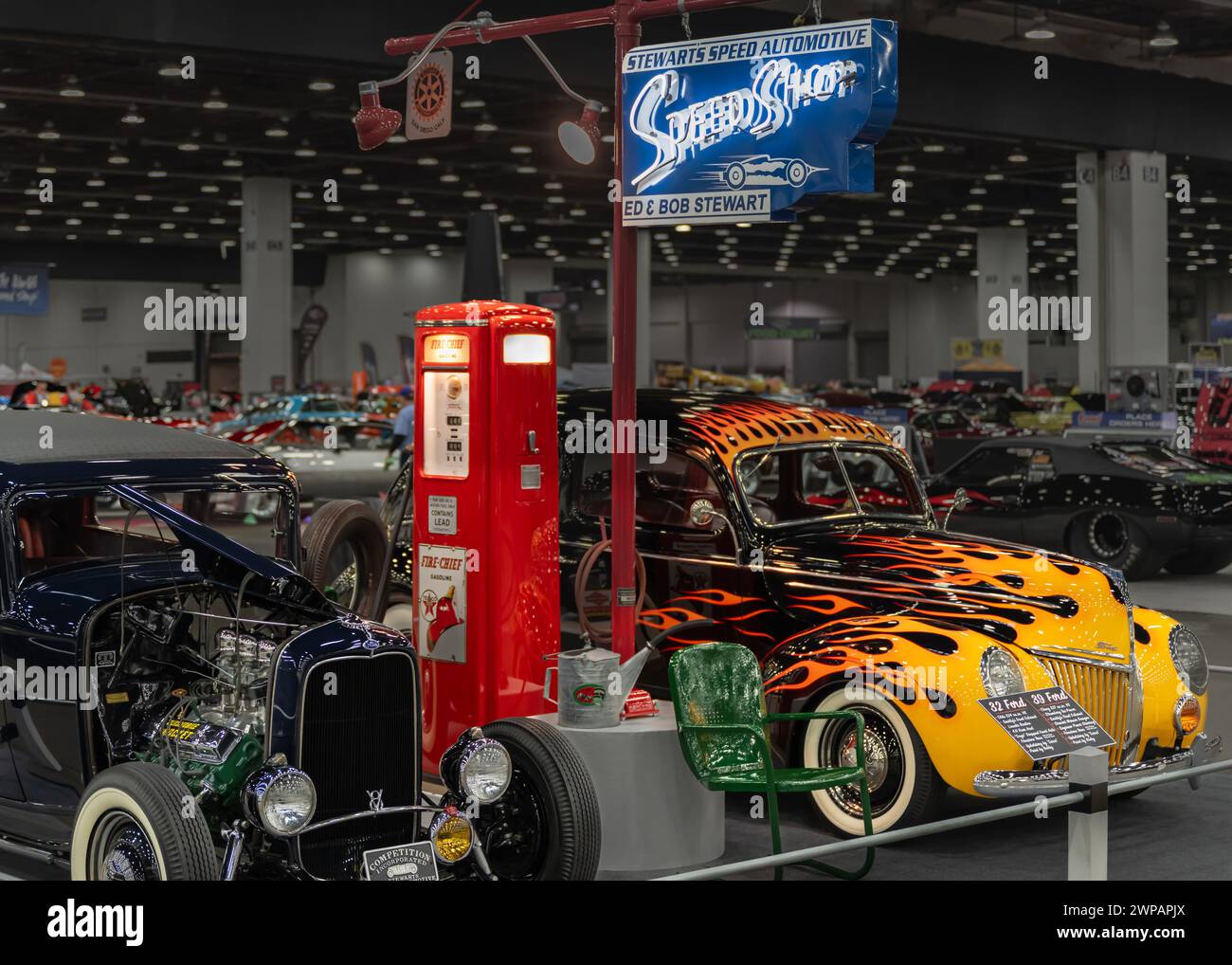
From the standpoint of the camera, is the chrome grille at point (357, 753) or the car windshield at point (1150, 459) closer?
the chrome grille at point (357, 753)

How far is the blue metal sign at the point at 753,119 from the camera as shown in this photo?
6613 mm

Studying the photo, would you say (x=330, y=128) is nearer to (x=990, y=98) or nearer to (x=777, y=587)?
(x=990, y=98)

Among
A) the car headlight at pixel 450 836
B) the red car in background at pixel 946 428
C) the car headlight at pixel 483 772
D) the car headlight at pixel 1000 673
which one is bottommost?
the car headlight at pixel 450 836

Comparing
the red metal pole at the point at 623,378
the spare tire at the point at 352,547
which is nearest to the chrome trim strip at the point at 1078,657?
the red metal pole at the point at 623,378

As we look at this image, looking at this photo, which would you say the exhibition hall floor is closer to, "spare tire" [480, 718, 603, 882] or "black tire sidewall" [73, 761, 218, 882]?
"spare tire" [480, 718, 603, 882]

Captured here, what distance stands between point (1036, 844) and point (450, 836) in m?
2.94

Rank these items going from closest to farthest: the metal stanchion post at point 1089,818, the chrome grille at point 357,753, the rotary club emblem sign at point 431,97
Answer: the metal stanchion post at point 1089,818
the chrome grille at point 357,753
the rotary club emblem sign at point 431,97

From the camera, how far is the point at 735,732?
7012mm

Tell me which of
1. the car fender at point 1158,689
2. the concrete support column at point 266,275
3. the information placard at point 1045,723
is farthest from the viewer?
the concrete support column at point 266,275

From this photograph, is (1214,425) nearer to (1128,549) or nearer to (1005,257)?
(1128,549)

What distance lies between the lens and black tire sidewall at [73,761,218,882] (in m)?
5.23

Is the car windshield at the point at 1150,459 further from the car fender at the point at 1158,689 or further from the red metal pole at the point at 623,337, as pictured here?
the red metal pole at the point at 623,337

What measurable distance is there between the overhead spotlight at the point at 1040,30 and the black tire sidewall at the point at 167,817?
20.0 meters
